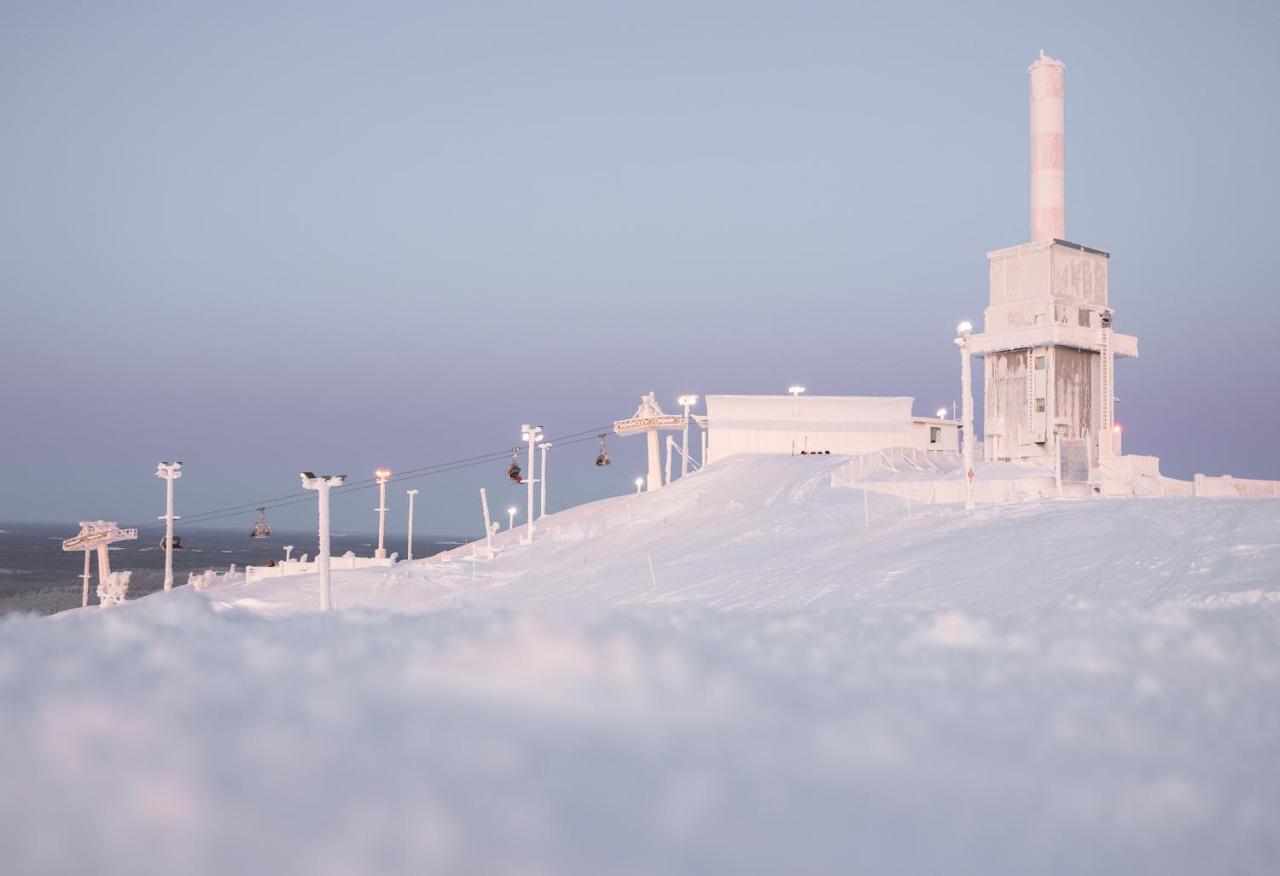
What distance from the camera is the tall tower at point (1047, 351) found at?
184 ft

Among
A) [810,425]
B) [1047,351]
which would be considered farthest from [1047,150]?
[810,425]

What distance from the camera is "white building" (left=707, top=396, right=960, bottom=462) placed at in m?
72.6

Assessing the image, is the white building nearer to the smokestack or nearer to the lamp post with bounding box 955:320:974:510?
the smokestack

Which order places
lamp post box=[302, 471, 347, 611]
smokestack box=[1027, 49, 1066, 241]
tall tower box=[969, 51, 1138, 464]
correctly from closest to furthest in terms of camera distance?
1. lamp post box=[302, 471, 347, 611]
2. tall tower box=[969, 51, 1138, 464]
3. smokestack box=[1027, 49, 1066, 241]

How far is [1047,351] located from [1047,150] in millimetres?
13576

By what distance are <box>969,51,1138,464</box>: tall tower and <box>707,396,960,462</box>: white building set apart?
532 inches

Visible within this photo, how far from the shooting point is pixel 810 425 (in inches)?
2867

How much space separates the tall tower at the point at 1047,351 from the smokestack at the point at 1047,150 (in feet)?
4.54

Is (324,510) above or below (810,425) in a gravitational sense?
below

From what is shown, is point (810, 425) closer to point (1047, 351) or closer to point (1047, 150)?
point (1047, 351)

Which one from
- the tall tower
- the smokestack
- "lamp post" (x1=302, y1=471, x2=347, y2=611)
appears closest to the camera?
"lamp post" (x1=302, y1=471, x2=347, y2=611)

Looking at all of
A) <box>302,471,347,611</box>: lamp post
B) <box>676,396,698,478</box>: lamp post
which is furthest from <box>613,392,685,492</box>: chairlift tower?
<box>302,471,347,611</box>: lamp post

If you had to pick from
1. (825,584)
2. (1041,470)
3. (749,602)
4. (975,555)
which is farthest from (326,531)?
(1041,470)

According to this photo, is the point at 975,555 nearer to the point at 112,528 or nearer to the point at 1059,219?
the point at 1059,219
